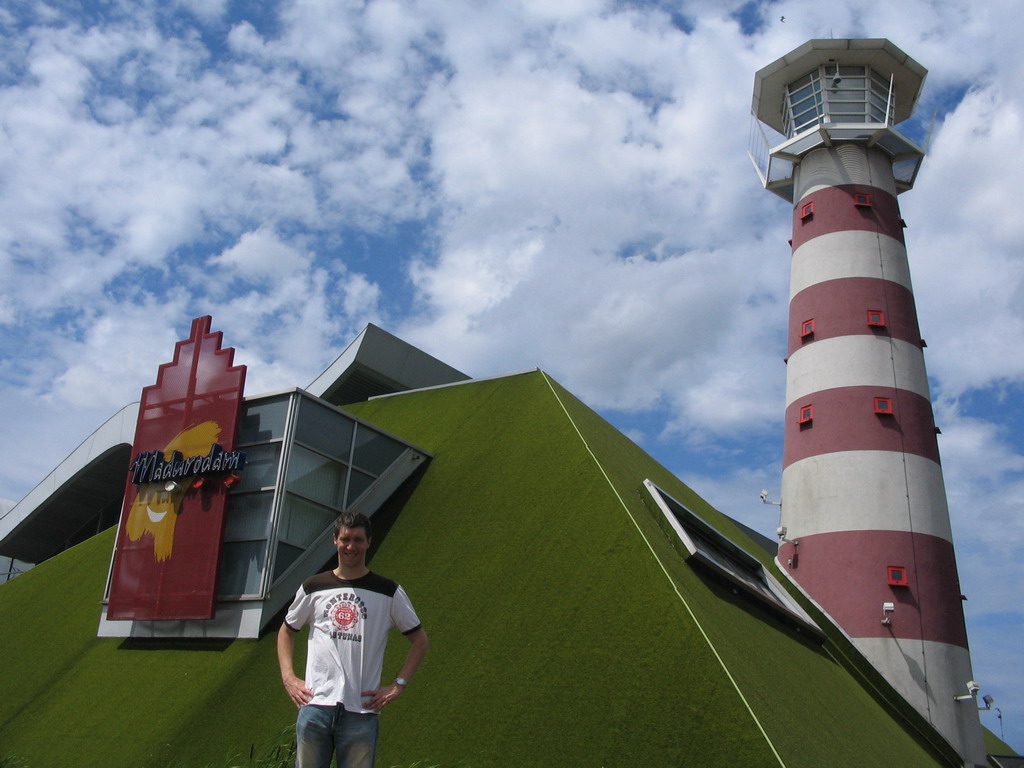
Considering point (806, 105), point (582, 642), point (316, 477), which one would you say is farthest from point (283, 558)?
point (806, 105)

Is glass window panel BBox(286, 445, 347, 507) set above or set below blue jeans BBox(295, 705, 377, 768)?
above

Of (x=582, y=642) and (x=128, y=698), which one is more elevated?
(x=582, y=642)

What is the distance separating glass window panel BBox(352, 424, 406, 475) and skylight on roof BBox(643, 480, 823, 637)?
5740 mm

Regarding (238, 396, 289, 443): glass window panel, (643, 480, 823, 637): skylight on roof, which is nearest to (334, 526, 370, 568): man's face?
(643, 480, 823, 637): skylight on roof

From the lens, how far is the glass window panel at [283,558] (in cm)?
1434

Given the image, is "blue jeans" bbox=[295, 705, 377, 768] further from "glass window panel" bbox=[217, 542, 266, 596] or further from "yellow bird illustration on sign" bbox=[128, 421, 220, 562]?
"yellow bird illustration on sign" bbox=[128, 421, 220, 562]

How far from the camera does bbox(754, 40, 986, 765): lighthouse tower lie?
19.1 metres

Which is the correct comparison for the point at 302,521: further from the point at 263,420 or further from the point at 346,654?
the point at 346,654

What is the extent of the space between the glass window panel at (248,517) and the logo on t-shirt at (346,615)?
31.7ft

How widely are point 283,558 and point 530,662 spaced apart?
594cm

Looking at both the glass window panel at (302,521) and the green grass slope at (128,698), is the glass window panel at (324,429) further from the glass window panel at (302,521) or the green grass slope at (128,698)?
the green grass slope at (128,698)

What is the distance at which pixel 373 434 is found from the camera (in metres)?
17.1

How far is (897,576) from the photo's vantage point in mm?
19312

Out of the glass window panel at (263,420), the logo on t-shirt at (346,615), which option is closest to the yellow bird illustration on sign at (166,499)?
the glass window panel at (263,420)
